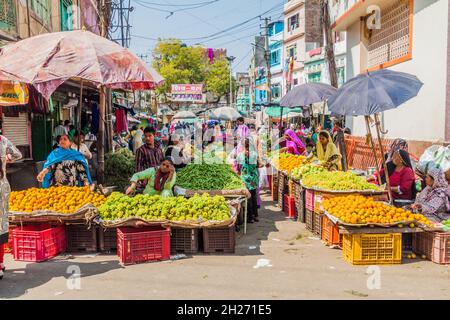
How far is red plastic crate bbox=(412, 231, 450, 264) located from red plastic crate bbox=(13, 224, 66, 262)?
17.6 feet

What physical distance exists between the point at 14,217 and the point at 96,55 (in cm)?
258

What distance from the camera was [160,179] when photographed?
24.7 ft

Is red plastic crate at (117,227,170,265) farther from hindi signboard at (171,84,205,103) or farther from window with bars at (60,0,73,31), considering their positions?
hindi signboard at (171,84,205,103)

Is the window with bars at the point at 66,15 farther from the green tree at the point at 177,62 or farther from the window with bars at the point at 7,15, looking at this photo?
A: the green tree at the point at 177,62

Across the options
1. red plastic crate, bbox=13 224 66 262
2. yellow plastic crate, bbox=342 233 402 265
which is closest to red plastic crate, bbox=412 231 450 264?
yellow plastic crate, bbox=342 233 402 265

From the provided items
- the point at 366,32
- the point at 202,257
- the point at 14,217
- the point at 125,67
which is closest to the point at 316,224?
the point at 202,257

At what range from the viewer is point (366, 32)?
15367mm

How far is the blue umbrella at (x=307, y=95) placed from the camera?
11.4 meters

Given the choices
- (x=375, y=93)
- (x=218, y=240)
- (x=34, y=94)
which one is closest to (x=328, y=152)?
(x=375, y=93)

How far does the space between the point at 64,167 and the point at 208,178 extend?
8.30 ft

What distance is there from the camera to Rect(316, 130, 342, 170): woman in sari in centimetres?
981

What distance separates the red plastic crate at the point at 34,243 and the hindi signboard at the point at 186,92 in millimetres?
45549

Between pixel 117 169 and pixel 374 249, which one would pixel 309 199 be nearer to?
pixel 374 249

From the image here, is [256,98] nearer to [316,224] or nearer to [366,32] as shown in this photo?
[366,32]
